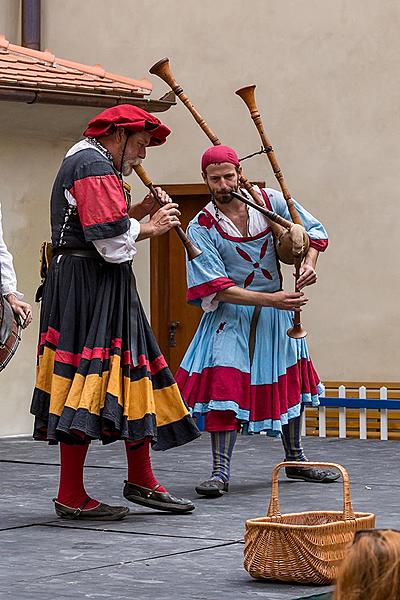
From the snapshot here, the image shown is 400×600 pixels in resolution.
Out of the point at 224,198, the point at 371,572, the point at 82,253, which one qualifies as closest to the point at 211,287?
the point at 224,198

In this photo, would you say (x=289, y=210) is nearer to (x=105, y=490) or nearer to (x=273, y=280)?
(x=273, y=280)

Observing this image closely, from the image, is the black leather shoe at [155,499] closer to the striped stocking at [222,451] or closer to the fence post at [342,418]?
the striped stocking at [222,451]

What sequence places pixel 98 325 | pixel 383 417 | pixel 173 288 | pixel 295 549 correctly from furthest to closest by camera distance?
1. pixel 173 288
2. pixel 383 417
3. pixel 98 325
4. pixel 295 549

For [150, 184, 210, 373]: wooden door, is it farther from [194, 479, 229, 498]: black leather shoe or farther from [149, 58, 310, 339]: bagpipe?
[194, 479, 229, 498]: black leather shoe

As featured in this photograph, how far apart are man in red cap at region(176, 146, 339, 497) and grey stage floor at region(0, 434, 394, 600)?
15.1 inches

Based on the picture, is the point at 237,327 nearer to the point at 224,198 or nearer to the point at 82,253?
the point at 224,198

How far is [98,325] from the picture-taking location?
18.2 feet

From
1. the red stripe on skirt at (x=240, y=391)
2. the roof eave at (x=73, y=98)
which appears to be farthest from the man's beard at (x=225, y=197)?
the roof eave at (x=73, y=98)

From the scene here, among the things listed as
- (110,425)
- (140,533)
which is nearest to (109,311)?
(110,425)

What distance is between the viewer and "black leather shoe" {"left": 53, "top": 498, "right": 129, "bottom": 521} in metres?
5.66

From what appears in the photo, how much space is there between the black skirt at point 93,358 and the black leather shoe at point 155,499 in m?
0.22

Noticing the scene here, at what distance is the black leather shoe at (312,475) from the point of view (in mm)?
7054

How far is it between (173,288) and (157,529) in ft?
21.3

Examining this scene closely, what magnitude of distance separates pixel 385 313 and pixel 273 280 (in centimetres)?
391
